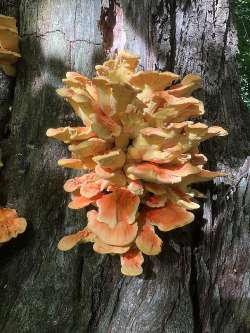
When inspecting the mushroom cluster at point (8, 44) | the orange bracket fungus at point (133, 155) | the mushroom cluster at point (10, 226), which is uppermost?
the mushroom cluster at point (8, 44)

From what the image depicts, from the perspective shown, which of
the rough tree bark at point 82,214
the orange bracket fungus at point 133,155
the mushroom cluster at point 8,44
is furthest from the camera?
the mushroom cluster at point 8,44

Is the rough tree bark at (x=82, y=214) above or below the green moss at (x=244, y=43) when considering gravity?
below

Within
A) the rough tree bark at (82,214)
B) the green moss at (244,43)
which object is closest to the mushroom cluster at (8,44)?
the rough tree bark at (82,214)

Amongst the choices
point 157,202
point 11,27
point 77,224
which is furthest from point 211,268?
point 11,27

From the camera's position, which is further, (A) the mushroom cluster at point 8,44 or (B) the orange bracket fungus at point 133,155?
(A) the mushroom cluster at point 8,44

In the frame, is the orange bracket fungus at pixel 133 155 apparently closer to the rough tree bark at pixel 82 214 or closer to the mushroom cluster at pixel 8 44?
the rough tree bark at pixel 82 214

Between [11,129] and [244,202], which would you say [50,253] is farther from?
[244,202]

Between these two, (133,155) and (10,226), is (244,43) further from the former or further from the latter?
(10,226)

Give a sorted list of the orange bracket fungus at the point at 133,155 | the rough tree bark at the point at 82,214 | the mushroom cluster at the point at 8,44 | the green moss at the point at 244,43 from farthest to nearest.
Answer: the green moss at the point at 244,43
the mushroom cluster at the point at 8,44
the rough tree bark at the point at 82,214
the orange bracket fungus at the point at 133,155
